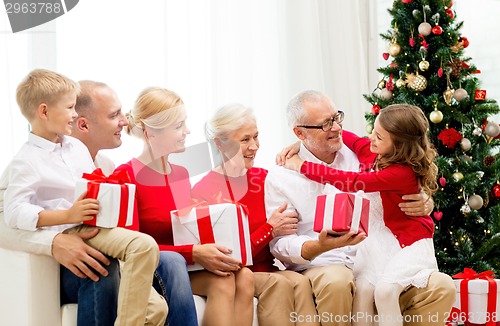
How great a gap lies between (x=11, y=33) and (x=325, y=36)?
207 cm

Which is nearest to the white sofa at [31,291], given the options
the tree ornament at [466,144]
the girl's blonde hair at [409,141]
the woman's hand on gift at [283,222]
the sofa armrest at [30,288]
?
the sofa armrest at [30,288]

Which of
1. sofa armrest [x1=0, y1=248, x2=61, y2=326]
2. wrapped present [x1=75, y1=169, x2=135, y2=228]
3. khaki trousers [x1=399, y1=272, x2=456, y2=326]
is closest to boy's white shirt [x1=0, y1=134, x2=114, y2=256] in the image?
sofa armrest [x1=0, y1=248, x2=61, y2=326]

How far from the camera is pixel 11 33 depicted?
358 centimetres

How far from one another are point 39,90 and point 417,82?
215 cm

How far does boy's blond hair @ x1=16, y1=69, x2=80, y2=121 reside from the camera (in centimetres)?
259

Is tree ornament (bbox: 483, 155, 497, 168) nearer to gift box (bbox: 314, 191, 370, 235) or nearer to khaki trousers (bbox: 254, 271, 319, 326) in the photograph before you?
gift box (bbox: 314, 191, 370, 235)

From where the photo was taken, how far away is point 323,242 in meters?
2.79

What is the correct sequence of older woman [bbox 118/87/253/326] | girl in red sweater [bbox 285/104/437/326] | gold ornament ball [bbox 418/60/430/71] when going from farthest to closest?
gold ornament ball [bbox 418/60/430/71]
girl in red sweater [bbox 285/104/437/326]
older woman [bbox 118/87/253/326]

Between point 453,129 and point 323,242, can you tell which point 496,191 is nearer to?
point 453,129

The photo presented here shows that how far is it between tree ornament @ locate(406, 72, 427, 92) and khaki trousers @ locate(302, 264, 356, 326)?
1.49 m

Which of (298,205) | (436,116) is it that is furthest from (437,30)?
(298,205)

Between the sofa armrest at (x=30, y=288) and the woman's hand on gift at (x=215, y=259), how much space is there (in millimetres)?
535

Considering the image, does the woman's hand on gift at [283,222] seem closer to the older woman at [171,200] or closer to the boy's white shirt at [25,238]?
the older woman at [171,200]

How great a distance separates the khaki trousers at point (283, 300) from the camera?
2.80 metres
